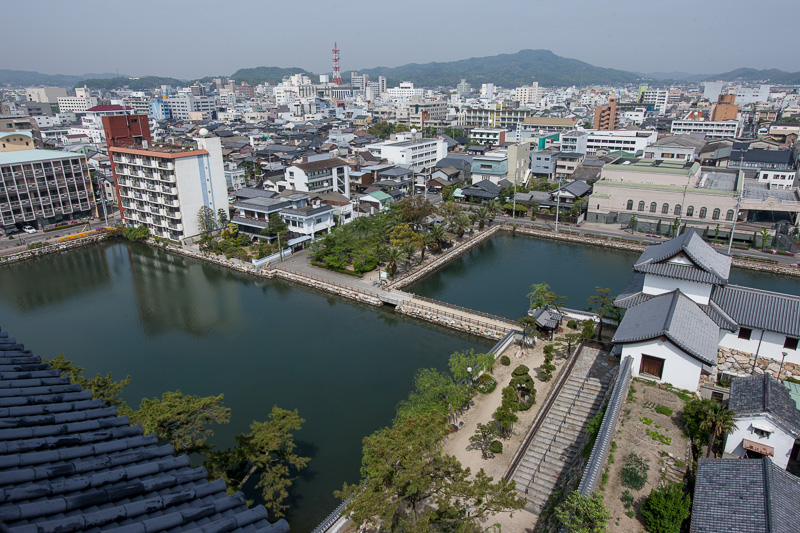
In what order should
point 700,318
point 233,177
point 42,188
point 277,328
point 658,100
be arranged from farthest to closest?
point 658,100 < point 233,177 < point 42,188 < point 277,328 < point 700,318

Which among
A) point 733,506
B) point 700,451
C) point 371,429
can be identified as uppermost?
point 733,506

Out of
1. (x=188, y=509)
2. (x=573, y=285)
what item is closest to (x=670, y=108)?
(x=573, y=285)

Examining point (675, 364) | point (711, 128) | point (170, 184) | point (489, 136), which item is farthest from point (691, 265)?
point (711, 128)

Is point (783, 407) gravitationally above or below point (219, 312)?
above

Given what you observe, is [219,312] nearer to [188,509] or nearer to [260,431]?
[260,431]

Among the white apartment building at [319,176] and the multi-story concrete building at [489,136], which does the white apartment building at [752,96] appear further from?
the white apartment building at [319,176]

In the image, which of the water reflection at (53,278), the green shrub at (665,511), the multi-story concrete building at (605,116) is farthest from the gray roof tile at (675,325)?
the multi-story concrete building at (605,116)

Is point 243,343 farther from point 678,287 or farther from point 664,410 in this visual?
point 678,287
